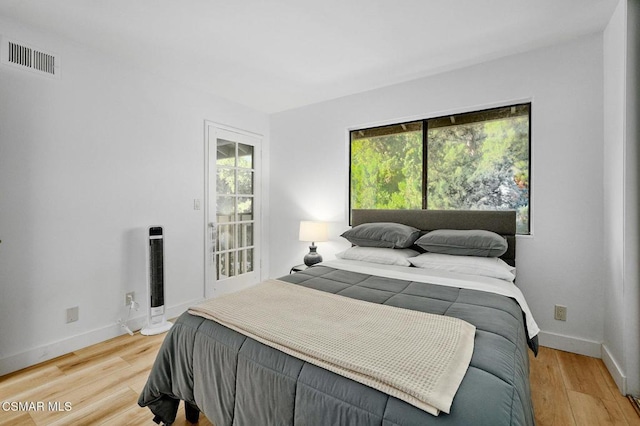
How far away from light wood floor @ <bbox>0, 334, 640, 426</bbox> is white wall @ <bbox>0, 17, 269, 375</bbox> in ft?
0.85

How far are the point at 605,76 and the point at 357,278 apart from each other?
2429mm

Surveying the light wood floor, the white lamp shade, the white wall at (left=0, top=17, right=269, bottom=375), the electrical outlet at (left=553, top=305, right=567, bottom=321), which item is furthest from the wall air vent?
the electrical outlet at (left=553, top=305, right=567, bottom=321)

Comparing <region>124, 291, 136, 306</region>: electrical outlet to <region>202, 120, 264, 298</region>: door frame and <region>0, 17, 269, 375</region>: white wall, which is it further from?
<region>202, 120, 264, 298</region>: door frame

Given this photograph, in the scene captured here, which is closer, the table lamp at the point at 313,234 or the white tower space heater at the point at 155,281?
Answer: the white tower space heater at the point at 155,281

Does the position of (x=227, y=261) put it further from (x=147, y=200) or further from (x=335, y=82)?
(x=335, y=82)

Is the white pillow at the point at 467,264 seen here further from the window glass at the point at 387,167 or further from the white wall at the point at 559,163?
the window glass at the point at 387,167

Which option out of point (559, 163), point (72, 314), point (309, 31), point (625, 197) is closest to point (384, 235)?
point (559, 163)

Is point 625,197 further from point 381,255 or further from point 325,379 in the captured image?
point 325,379

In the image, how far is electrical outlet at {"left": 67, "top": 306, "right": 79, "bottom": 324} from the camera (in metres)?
2.41

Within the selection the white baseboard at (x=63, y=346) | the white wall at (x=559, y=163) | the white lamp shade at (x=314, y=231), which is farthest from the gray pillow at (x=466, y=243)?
the white baseboard at (x=63, y=346)

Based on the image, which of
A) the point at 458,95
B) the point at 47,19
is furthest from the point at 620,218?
the point at 47,19

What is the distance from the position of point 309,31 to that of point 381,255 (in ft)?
6.26

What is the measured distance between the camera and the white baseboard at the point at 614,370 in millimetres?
1879

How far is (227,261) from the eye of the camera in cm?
373
